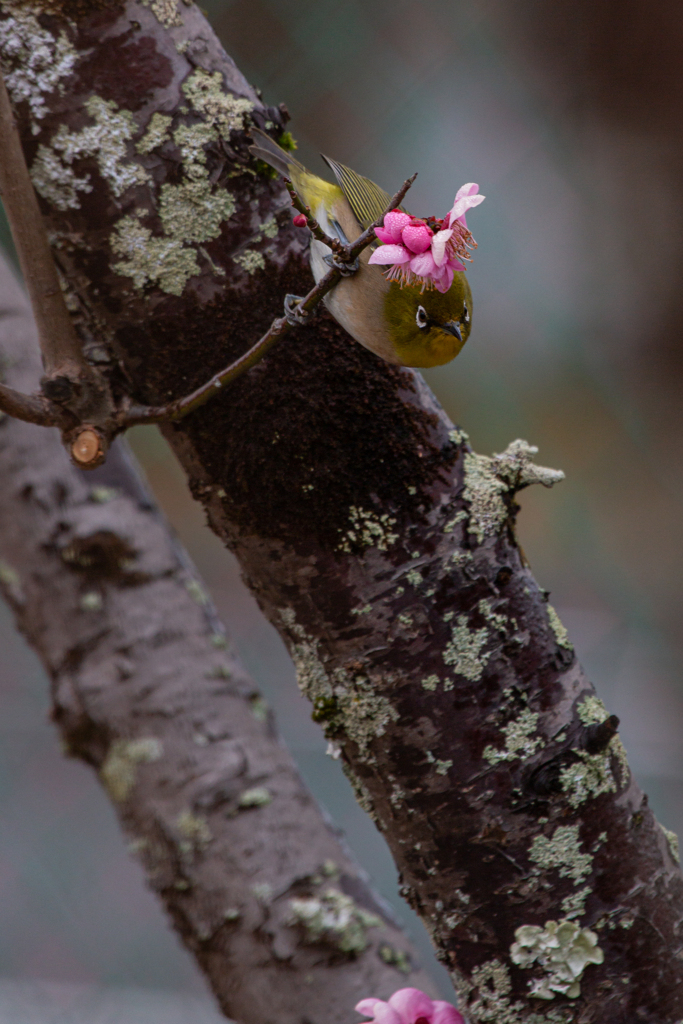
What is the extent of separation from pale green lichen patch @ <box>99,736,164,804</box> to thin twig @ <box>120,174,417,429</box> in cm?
53

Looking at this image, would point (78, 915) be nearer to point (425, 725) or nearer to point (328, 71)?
point (425, 725)

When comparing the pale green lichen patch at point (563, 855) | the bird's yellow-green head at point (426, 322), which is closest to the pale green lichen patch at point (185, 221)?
the bird's yellow-green head at point (426, 322)

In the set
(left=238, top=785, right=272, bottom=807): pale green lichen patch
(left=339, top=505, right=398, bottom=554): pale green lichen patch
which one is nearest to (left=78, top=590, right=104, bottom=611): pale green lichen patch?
A: (left=238, top=785, right=272, bottom=807): pale green lichen patch

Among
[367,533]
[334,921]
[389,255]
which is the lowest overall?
[334,921]

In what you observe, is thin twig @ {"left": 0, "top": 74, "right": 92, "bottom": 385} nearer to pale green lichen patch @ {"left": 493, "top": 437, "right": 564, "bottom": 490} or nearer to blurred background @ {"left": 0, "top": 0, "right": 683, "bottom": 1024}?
pale green lichen patch @ {"left": 493, "top": 437, "right": 564, "bottom": 490}

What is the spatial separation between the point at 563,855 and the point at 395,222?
431 millimetres

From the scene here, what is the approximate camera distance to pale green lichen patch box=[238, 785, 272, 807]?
0.87 metres

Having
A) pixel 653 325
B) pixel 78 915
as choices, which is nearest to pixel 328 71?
pixel 653 325

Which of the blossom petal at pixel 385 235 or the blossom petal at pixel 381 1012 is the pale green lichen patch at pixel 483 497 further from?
the blossom petal at pixel 381 1012

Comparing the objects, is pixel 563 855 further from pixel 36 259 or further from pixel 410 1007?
pixel 36 259

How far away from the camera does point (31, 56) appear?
1.57 ft

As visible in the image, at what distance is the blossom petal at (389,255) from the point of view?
403mm

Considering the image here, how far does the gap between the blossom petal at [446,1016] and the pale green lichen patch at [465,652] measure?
23 centimetres

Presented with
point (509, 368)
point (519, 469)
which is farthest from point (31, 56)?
point (509, 368)
